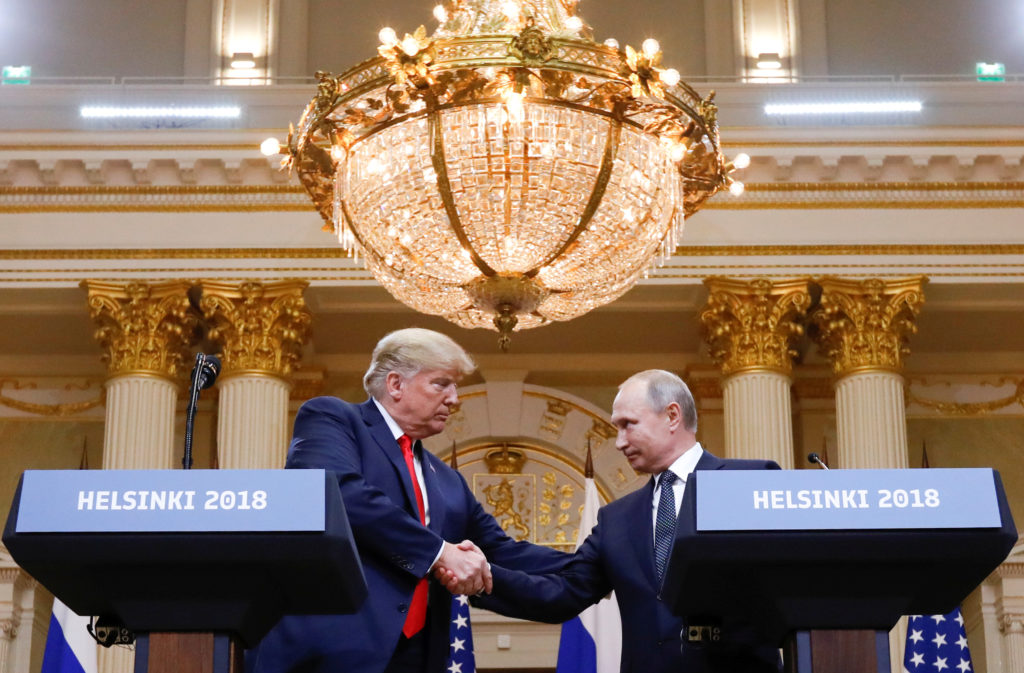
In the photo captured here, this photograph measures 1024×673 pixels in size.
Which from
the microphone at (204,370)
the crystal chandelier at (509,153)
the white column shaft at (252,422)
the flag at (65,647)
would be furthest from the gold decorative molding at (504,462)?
the microphone at (204,370)

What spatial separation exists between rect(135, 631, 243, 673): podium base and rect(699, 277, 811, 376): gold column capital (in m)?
8.41

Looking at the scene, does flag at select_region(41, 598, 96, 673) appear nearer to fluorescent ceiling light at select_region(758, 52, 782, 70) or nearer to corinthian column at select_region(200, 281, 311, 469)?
corinthian column at select_region(200, 281, 311, 469)

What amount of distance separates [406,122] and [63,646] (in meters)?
4.19

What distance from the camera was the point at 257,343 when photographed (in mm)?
11102

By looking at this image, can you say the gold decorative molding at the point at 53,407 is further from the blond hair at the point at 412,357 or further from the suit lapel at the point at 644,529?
the suit lapel at the point at 644,529

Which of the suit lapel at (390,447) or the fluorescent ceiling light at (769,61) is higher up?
the fluorescent ceiling light at (769,61)

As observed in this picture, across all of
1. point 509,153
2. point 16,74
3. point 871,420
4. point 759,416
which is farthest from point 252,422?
point 509,153

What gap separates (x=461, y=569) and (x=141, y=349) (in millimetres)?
7499

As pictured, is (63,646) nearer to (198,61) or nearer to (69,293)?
(69,293)

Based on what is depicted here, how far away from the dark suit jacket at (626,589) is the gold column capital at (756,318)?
6877 mm

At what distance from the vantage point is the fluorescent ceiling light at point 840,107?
1152cm

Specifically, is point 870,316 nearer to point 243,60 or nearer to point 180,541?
point 243,60

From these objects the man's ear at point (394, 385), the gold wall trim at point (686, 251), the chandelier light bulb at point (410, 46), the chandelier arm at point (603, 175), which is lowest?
the man's ear at point (394, 385)

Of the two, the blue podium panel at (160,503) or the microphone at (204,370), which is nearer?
the blue podium panel at (160,503)
